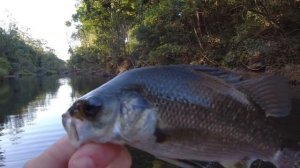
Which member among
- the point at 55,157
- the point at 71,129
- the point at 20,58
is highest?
the point at 71,129

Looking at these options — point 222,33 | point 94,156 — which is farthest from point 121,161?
point 222,33

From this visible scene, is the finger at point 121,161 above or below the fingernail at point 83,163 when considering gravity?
below

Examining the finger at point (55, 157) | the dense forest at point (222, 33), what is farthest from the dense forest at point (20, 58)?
the finger at point (55, 157)

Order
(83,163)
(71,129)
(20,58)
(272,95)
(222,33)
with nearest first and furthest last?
(83,163) < (71,129) < (272,95) < (222,33) < (20,58)

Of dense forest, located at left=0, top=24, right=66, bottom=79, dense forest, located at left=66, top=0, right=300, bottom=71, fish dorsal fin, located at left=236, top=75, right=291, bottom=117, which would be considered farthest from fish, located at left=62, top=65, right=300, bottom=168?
dense forest, located at left=0, top=24, right=66, bottom=79

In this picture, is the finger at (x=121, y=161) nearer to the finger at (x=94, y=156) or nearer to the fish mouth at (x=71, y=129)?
the finger at (x=94, y=156)

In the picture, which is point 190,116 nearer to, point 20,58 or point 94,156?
point 94,156

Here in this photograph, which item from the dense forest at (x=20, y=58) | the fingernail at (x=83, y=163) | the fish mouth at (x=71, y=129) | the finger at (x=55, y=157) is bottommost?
the dense forest at (x=20, y=58)

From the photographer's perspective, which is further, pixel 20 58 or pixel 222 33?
pixel 20 58
